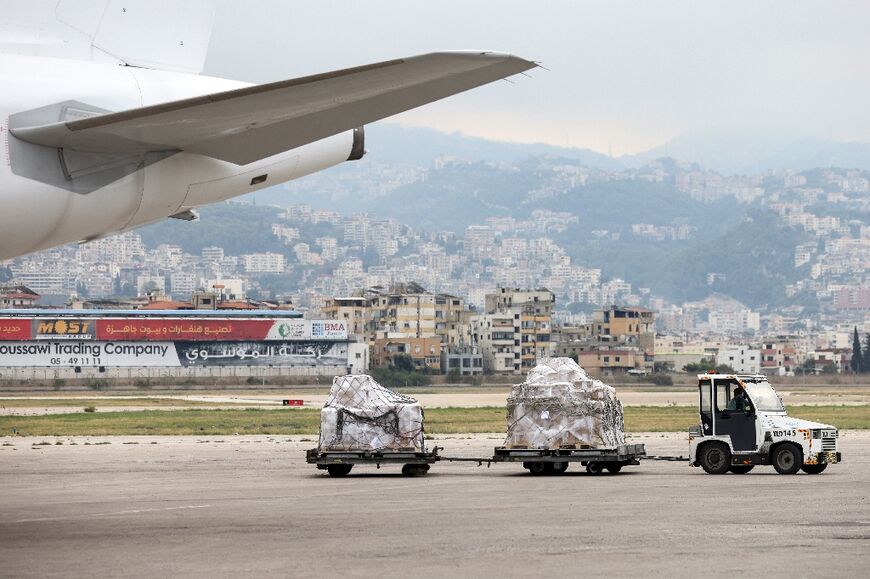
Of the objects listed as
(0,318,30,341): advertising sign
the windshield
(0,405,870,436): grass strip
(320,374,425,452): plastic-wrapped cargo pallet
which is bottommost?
(0,405,870,436): grass strip

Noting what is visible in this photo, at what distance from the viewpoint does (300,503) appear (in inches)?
1138

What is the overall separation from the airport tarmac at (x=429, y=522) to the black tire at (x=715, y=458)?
39 cm

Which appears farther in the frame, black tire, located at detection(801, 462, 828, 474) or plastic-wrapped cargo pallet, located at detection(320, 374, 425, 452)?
plastic-wrapped cargo pallet, located at detection(320, 374, 425, 452)

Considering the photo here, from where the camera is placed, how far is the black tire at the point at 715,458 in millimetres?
36656

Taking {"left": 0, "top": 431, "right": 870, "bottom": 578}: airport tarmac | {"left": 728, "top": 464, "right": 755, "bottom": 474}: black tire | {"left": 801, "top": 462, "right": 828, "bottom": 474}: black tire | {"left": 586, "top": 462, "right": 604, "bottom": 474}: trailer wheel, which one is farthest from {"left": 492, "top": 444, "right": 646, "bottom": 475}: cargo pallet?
{"left": 801, "top": 462, "right": 828, "bottom": 474}: black tire

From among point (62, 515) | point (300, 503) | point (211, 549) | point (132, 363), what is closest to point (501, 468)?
point (300, 503)

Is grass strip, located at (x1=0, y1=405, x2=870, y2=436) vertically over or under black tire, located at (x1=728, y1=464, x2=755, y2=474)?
under

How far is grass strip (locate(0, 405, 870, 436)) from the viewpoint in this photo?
6375 centimetres

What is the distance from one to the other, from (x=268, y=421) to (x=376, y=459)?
123 feet

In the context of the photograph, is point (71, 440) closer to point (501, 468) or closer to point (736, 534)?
point (501, 468)

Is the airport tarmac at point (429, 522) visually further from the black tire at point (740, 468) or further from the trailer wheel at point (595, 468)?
the trailer wheel at point (595, 468)

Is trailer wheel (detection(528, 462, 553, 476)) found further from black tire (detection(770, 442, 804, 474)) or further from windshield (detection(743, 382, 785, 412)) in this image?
black tire (detection(770, 442, 804, 474))

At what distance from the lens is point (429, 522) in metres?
24.9

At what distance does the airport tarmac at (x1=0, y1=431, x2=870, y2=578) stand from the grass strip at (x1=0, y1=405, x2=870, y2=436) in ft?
74.1
